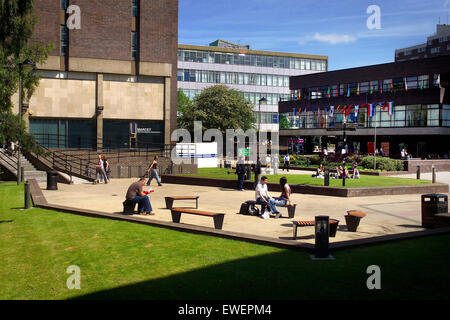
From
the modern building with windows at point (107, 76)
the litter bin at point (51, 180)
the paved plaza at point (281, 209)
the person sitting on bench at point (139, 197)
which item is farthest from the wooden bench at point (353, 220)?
the modern building with windows at point (107, 76)

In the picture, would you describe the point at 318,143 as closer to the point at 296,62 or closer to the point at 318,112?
the point at 318,112

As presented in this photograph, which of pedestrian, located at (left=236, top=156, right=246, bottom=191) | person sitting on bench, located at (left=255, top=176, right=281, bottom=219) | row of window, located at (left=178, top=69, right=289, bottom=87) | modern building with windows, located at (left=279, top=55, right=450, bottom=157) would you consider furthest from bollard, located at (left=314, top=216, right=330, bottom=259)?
row of window, located at (left=178, top=69, right=289, bottom=87)

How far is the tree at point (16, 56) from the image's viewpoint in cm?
2409

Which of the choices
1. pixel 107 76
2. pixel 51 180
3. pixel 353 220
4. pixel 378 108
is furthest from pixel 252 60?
pixel 353 220

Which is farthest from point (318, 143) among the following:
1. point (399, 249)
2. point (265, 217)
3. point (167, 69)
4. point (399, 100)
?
point (399, 249)

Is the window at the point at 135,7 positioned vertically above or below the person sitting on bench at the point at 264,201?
above

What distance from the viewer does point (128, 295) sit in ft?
23.9

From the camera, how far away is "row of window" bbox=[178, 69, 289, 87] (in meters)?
86.6

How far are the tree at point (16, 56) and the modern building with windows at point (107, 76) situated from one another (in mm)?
10819

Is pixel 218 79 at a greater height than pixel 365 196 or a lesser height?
greater

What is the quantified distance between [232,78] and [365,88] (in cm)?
2923

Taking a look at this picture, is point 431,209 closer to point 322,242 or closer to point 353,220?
point 353,220

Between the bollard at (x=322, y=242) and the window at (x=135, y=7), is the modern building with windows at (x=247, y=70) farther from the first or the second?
the bollard at (x=322, y=242)
